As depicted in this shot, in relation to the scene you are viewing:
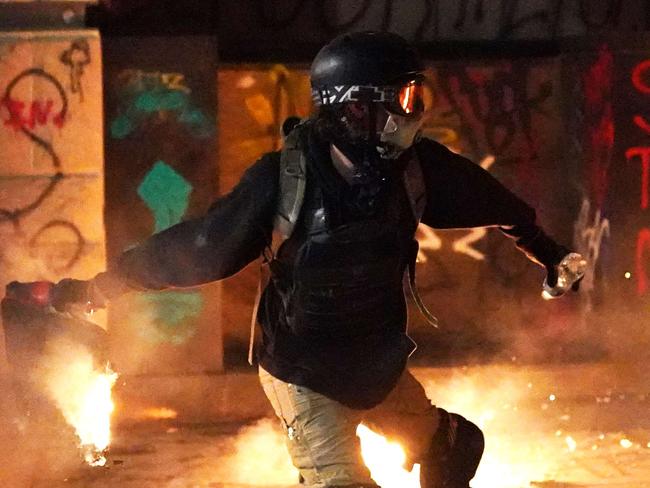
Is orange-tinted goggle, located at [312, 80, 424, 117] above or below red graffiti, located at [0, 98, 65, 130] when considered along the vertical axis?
above

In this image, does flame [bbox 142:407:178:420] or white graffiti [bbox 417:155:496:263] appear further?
white graffiti [bbox 417:155:496:263]

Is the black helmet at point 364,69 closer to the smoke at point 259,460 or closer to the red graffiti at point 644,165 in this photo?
the smoke at point 259,460

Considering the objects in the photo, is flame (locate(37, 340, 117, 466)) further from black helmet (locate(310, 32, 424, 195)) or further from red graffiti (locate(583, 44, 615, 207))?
red graffiti (locate(583, 44, 615, 207))

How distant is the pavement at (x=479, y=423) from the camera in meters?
4.86

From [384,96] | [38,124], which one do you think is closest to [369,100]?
[384,96]

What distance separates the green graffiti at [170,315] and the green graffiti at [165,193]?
412mm

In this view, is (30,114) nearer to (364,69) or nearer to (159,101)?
(159,101)

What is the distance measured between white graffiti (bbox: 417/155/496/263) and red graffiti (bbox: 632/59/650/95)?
1282 mm

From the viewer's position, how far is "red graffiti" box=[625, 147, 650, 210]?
19.9ft

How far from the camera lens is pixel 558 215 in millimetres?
6508

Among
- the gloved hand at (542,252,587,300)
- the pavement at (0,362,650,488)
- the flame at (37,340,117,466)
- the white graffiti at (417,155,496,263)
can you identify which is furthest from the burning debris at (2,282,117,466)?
the white graffiti at (417,155,496,263)

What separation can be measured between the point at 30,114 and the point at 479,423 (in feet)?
9.91

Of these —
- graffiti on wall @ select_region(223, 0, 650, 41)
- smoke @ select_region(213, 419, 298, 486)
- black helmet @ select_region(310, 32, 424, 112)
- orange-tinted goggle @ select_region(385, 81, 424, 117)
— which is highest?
black helmet @ select_region(310, 32, 424, 112)

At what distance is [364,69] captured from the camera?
312cm
